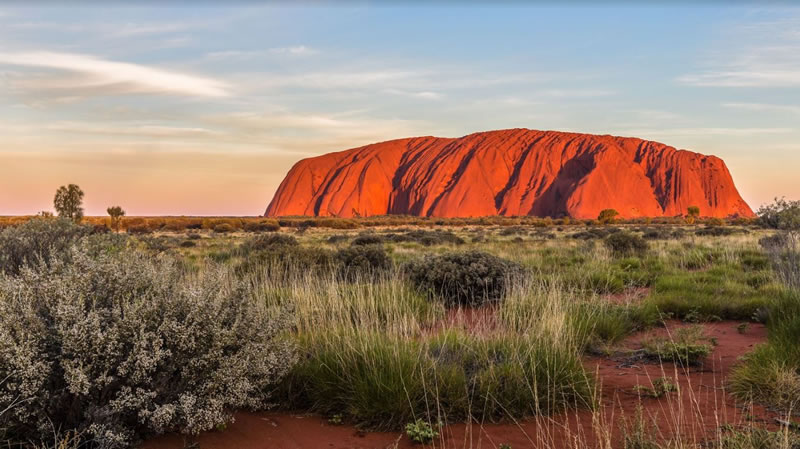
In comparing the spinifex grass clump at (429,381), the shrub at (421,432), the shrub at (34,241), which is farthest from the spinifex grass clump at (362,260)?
the shrub at (421,432)

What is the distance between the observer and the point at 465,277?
32.1 ft

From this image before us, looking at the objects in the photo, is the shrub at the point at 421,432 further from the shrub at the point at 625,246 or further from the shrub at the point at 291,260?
the shrub at the point at 625,246

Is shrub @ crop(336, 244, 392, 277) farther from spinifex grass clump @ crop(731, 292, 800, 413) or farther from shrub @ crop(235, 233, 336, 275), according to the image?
spinifex grass clump @ crop(731, 292, 800, 413)

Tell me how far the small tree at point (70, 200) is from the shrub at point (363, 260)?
16643 mm

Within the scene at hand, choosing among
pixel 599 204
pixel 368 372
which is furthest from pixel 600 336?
pixel 599 204

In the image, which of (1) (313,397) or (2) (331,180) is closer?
(1) (313,397)

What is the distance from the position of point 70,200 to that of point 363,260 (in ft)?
61.9

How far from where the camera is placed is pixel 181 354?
383 centimetres

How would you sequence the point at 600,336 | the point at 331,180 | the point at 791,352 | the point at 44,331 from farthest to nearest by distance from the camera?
the point at 331,180
the point at 600,336
the point at 791,352
the point at 44,331

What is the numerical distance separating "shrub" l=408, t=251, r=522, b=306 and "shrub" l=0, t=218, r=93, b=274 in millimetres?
5772

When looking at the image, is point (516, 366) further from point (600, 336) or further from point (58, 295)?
point (58, 295)

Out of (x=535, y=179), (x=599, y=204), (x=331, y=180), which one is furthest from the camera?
(x=331, y=180)

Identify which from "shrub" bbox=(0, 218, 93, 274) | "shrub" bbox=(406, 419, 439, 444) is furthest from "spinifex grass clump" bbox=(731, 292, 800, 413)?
"shrub" bbox=(0, 218, 93, 274)

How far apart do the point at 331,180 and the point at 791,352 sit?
12350 cm
